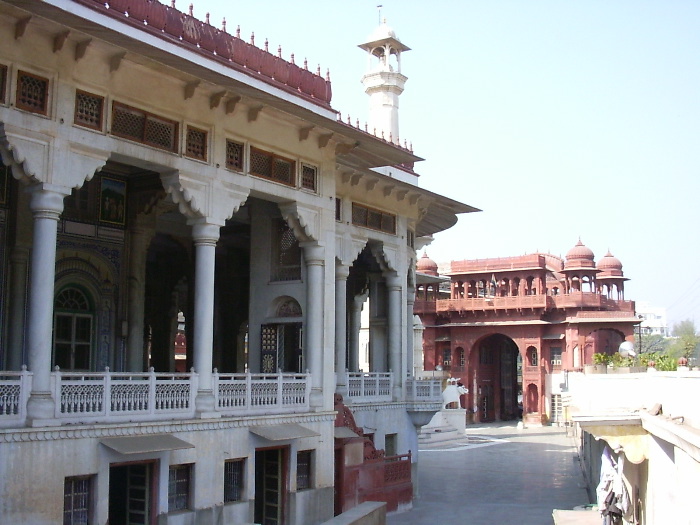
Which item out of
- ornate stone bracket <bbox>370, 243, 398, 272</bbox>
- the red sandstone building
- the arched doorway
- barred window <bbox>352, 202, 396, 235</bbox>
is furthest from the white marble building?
the arched doorway

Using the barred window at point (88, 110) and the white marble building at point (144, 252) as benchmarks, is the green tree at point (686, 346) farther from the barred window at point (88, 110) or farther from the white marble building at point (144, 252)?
the barred window at point (88, 110)

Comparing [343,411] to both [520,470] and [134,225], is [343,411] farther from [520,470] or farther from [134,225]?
[520,470]

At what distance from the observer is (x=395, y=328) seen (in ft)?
79.5

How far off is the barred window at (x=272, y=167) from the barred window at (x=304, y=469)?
5.73 meters

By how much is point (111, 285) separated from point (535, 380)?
148ft

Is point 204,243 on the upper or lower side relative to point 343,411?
upper

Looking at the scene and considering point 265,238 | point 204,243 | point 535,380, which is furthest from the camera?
point 535,380

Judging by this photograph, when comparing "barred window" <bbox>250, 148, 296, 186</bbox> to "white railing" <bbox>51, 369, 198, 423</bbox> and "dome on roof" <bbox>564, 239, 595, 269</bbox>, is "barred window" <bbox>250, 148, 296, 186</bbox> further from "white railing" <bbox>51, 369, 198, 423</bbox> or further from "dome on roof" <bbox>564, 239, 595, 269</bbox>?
"dome on roof" <bbox>564, 239, 595, 269</bbox>

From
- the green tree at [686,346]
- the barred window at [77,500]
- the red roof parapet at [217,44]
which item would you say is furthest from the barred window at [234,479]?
the green tree at [686,346]

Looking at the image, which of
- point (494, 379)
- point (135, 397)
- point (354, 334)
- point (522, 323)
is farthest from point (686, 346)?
point (494, 379)

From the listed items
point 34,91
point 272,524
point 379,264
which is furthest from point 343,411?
point 34,91

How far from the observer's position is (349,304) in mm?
27156

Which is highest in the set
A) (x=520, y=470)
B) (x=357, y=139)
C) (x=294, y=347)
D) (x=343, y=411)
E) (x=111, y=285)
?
(x=357, y=139)

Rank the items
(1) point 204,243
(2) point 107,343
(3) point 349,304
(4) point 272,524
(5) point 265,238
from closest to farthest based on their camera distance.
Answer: (1) point 204,243
(4) point 272,524
(2) point 107,343
(5) point 265,238
(3) point 349,304
